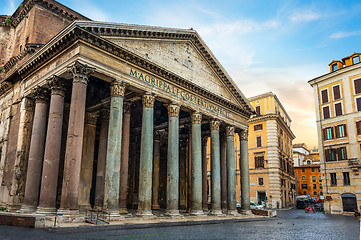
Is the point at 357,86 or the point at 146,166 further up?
the point at 357,86

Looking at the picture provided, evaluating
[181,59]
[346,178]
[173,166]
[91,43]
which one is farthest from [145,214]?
[346,178]

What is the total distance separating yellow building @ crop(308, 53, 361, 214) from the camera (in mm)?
27469

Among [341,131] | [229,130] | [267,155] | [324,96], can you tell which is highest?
[324,96]

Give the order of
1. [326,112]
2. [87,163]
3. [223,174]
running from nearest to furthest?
[87,163]
[223,174]
[326,112]

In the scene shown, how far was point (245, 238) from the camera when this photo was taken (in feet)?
31.7

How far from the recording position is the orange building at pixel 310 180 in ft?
207

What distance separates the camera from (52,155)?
12.6 m

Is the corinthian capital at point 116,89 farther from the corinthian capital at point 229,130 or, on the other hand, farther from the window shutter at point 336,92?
the window shutter at point 336,92

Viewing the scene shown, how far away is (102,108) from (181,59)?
5662 mm

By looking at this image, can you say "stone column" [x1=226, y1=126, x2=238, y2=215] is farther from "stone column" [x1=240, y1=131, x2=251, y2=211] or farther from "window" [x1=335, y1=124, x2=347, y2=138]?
"window" [x1=335, y1=124, x2=347, y2=138]

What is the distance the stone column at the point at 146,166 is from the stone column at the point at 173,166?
148cm

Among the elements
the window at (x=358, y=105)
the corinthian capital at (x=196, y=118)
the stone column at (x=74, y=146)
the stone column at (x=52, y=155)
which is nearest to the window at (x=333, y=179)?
the window at (x=358, y=105)

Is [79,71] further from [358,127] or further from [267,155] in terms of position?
[267,155]

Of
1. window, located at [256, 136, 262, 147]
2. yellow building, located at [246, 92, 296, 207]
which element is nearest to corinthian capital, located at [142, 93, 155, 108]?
yellow building, located at [246, 92, 296, 207]
